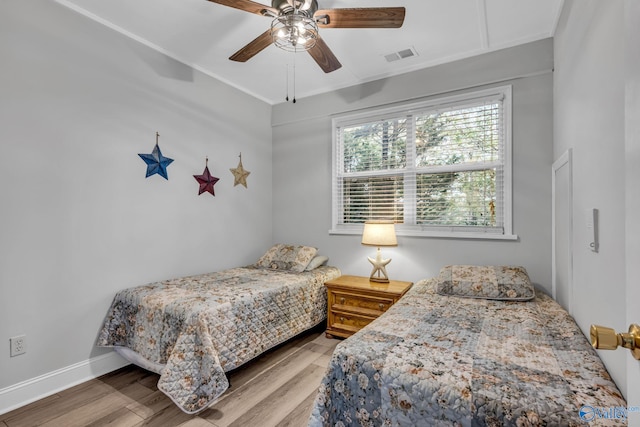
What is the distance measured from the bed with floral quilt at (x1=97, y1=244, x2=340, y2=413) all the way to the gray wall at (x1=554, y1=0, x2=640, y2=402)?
198 centimetres

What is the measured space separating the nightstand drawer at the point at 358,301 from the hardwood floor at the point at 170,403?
61 cm

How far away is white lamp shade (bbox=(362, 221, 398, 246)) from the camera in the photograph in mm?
2957

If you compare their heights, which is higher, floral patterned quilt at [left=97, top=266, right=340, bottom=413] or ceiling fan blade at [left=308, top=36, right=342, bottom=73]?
ceiling fan blade at [left=308, top=36, right=342, bottom=73]

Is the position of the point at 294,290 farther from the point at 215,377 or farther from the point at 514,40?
the point at 514,40

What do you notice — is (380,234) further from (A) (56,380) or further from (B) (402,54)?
(A) (56,380)

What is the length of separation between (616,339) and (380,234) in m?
2.39

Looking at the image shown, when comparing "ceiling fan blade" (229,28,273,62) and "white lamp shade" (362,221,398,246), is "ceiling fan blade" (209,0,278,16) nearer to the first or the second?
"ceiling fan blade" (229,28,273,62)

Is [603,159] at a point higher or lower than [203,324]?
higher

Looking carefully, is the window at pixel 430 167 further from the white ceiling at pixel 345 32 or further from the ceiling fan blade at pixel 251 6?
the ceiling fan blade at pixel 251 6

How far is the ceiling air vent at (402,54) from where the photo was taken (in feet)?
9.23

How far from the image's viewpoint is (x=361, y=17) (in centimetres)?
183

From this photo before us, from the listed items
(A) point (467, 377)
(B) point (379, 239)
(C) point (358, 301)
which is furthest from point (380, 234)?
(A) point (467, 377)

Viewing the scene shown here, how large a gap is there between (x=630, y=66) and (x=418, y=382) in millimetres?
1132

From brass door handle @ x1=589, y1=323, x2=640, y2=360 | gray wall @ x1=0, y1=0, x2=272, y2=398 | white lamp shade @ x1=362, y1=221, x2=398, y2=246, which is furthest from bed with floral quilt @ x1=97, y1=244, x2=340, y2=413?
brass door handle @ x1=589, y1=323, x2=640, y2=360
